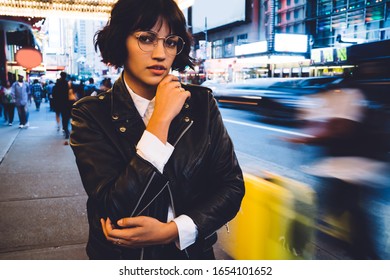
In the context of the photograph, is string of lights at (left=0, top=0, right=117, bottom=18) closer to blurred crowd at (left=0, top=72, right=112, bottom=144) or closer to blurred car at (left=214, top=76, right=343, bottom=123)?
blurred crowd at (left=0, top=72, right=112, bottom=144)

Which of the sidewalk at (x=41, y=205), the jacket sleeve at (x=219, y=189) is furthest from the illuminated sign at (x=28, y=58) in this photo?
the jacket sleeve at (x=219, y=189)

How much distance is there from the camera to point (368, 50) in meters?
3.18

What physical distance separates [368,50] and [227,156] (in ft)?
8.32

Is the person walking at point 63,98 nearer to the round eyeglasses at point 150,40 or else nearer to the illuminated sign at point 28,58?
the illuminated sign at point 28,58

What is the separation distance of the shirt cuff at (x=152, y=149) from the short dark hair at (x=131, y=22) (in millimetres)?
403

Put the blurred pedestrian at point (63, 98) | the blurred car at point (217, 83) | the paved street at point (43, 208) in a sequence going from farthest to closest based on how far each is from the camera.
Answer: the blurred car at point (217, 83)
the blurred pedestrian at point (63, 98)
the paved street at point (43, 208)

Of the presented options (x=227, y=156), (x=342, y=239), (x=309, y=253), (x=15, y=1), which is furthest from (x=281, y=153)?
(x=227, y=156)

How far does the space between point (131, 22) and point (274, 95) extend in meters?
5.98

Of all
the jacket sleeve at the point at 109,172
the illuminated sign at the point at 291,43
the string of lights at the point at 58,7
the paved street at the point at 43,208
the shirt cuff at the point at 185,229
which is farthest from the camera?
the illuminated sign at the point at 291,43

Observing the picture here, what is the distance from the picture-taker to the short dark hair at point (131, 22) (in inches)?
48.4

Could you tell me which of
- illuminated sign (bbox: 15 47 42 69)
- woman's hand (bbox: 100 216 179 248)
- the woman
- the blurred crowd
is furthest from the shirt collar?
illuminated sign (bbox: 15 47 42 69)

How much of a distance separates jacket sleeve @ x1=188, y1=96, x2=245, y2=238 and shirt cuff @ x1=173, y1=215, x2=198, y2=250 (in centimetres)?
2

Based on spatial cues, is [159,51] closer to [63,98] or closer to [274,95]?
[274,95]

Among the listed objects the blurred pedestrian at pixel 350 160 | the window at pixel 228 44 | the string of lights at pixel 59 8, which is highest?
the string of lights at pixel 59 8
